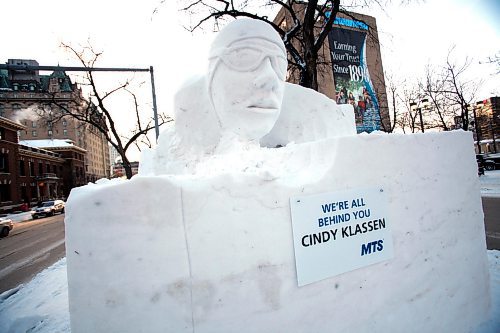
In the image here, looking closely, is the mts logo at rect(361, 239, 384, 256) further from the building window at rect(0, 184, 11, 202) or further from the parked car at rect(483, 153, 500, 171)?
the building window at rect(0, 184, 11, 202)

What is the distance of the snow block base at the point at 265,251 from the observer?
51.9 inches

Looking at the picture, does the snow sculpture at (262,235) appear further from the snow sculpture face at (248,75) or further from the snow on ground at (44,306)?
the snow on ground at (44,306)

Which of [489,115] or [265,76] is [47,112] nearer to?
[265,76]

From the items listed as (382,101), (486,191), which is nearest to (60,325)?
(486,191)

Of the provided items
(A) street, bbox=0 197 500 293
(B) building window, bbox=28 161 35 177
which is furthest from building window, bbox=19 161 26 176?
(A) street, bbox=0 197 500 293

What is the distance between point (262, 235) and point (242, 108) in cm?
136

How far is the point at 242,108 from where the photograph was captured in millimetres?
2494

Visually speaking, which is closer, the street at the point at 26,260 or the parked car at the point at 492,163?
the street at the point at 26,260

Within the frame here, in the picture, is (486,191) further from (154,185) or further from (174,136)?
(154,185)

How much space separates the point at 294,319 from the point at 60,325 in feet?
9.84

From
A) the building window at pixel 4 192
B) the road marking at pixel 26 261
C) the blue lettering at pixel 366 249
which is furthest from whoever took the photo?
the building window at pixel 4 192

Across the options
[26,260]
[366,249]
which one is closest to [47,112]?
[26,260]

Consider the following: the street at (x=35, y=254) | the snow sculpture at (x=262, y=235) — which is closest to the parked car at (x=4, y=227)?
the street at (x=35, y=254)

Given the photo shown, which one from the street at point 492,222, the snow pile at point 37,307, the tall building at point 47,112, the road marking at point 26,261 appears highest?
the tall building at point 47,112
